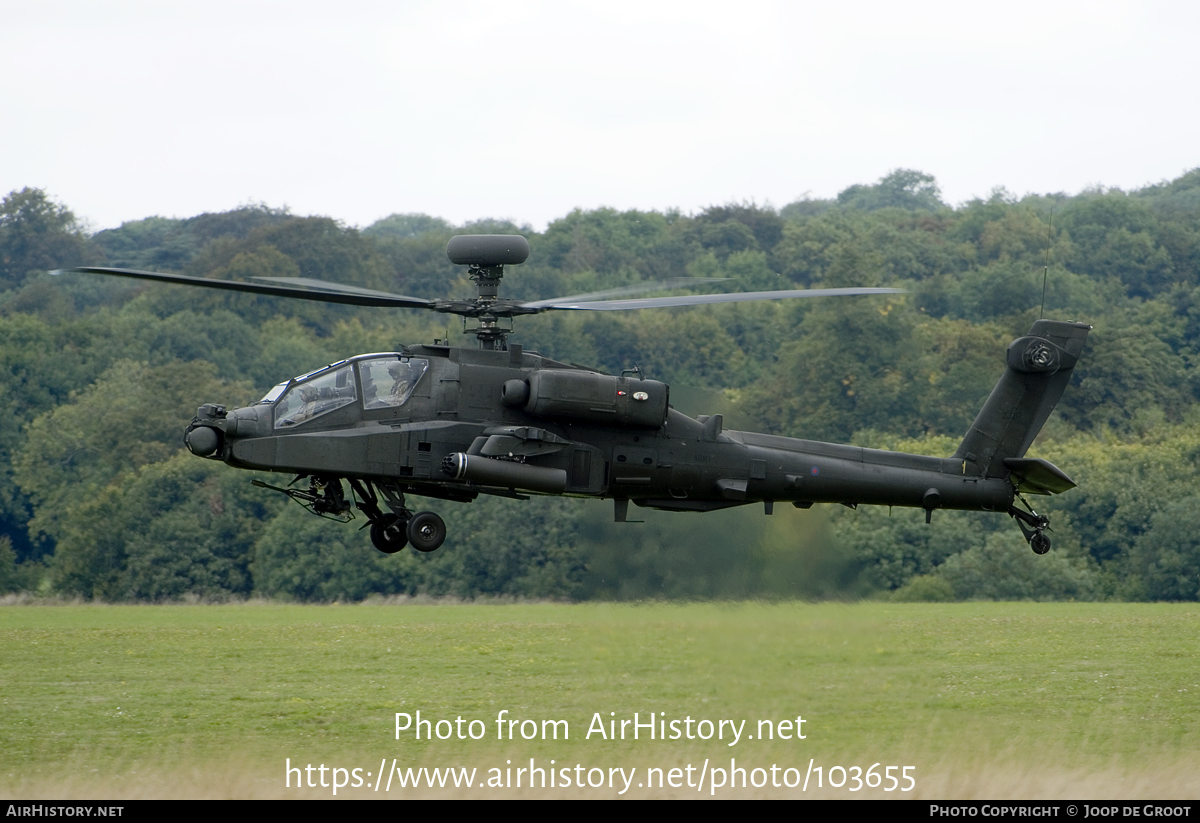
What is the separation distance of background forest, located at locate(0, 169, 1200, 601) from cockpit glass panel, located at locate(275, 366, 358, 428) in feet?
15.8

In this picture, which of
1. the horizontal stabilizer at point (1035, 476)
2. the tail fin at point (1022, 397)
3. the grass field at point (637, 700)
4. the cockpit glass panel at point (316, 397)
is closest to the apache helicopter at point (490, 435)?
the cockpit glass panel at point (316, 397)

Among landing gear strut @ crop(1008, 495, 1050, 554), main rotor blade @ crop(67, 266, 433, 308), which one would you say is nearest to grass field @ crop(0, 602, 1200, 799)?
landing gear strut @ crop(1008, 495, 1050, 554)

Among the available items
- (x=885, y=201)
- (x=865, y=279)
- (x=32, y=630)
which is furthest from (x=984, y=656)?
(x=885, y=201)

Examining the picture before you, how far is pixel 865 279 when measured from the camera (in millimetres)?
93062

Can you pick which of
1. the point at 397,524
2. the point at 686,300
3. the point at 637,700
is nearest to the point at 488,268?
the point at 686,300

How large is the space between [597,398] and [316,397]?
350 cm

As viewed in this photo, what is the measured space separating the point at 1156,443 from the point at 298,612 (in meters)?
38.0

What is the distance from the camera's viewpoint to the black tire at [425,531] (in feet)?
65.6

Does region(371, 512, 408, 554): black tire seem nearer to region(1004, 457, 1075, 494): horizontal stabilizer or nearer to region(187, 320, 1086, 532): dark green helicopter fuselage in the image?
region(187, 320, 1086, 532): dark green helicopter fuselage

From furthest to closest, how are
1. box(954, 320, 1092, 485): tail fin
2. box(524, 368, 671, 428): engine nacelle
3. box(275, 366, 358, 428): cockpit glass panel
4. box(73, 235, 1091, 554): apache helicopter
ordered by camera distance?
box(954, 320, 1092, 485): tail fin → box(524, 368, 671, 428): engine nacelle → box(275, 366, 358, 428): cockpit glass panel → box(73, 235, 1091, 554): apache helicopter

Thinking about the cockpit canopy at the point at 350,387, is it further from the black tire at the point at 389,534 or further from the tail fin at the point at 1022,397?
the tail fin at the point at 1022,397

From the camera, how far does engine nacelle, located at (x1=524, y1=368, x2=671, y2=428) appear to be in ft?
65.4

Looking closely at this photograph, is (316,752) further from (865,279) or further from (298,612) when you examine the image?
(865,279)

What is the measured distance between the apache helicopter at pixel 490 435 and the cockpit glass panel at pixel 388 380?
2 centimetres
